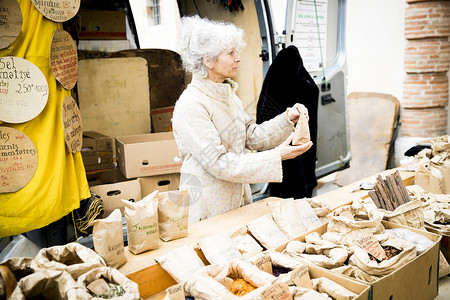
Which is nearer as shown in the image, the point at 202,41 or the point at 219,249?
the point at 219,249

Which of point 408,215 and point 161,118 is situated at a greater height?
point 161,118

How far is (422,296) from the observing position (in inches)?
63.4

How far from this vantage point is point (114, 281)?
124 cm

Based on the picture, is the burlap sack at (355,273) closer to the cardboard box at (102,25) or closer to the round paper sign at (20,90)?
the round paper sign at (20,90)

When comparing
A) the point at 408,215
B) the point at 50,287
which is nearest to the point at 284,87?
the point at 408,215

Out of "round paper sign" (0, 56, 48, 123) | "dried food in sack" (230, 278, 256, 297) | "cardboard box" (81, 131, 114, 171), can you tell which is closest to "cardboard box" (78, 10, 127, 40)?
"cardboard box" (81, 131, 114, 171)

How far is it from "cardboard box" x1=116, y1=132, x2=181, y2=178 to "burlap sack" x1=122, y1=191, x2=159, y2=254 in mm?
1357

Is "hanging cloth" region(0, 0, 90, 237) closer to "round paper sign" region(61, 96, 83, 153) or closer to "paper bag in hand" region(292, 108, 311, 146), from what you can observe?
"round paper sign" region(61, 96, 83, 153)

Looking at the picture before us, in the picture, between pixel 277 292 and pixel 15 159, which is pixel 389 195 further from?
pixel 15 159

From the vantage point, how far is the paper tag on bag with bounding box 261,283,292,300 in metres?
1.23

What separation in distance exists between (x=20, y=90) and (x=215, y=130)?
102 cm

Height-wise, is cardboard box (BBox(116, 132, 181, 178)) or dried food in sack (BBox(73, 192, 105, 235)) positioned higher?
cardboard box (BBox(116, 132, 181, 178))

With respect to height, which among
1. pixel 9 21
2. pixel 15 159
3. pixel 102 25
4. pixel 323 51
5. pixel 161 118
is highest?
pixel 102 25

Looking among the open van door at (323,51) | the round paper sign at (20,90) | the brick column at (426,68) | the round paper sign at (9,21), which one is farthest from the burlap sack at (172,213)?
the brick column at (426,68)
